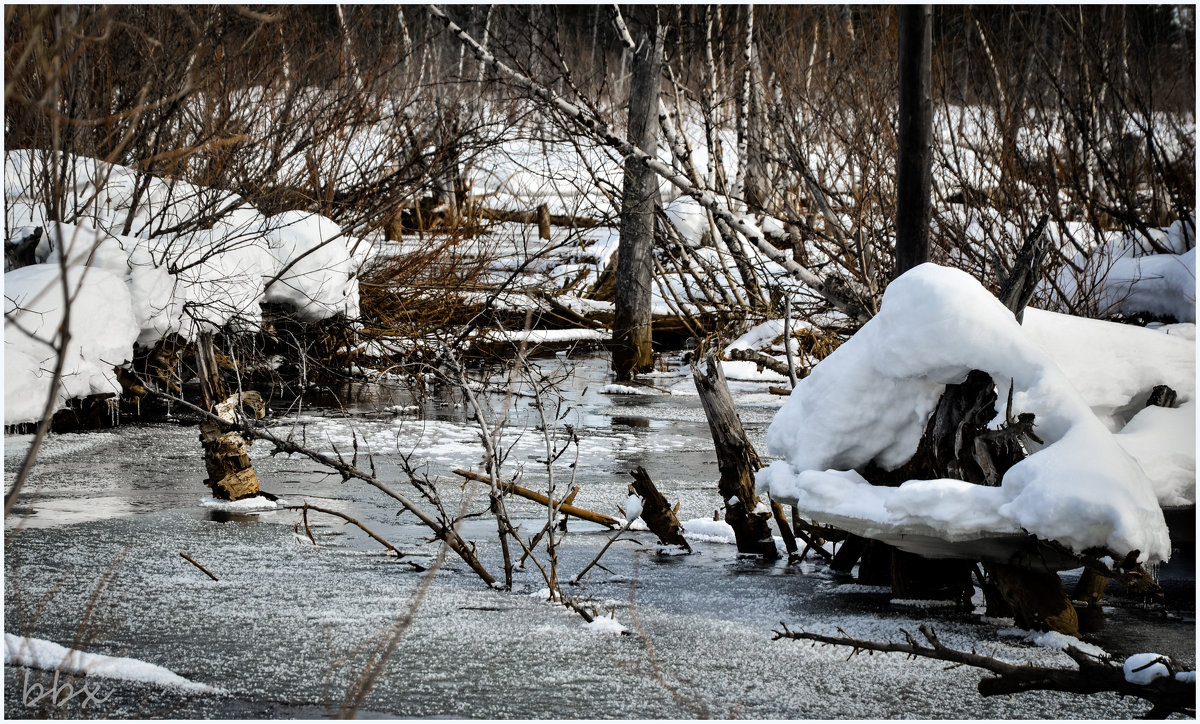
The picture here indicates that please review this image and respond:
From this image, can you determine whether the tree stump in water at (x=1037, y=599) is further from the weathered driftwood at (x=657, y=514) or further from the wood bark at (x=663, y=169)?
the wood bark at (x=663, y=169)

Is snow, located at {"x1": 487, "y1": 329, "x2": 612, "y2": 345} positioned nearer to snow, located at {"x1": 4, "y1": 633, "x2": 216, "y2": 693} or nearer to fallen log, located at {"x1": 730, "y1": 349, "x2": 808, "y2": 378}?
fallen log, located at {"x1": 730, "y1": 349, "x2": 808, "y2": 378}

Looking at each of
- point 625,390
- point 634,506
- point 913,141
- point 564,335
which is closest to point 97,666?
point 634,506

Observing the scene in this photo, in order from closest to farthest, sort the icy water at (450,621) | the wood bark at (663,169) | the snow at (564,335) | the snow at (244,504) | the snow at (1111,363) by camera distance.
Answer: the icy water at (450,621) < the snow at (1111,363) < the snow at (244,504) < the wood bark at (663,169) < the snow at (564,335)

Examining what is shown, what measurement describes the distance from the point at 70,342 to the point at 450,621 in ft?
15.4

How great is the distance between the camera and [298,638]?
3982 millimetres

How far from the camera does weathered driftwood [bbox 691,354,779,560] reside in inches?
208

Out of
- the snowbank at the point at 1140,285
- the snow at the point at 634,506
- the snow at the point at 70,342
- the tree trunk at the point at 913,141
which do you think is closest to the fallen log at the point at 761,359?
the snowbank at the point at 1140,285

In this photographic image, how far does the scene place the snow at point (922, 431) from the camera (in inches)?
139

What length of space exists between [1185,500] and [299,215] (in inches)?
321

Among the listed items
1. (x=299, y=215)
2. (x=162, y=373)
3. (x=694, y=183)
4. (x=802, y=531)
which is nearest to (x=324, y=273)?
(x=299, y=215)

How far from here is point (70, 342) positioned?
7727 millimetres

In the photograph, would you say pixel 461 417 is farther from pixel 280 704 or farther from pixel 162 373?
pixel 280 704

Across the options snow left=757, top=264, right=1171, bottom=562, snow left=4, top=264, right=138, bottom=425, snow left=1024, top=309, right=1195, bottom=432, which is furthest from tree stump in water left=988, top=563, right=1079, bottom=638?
snow left=4, top=264, right=138, bottom=425

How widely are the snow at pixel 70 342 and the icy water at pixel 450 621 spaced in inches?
38.9
